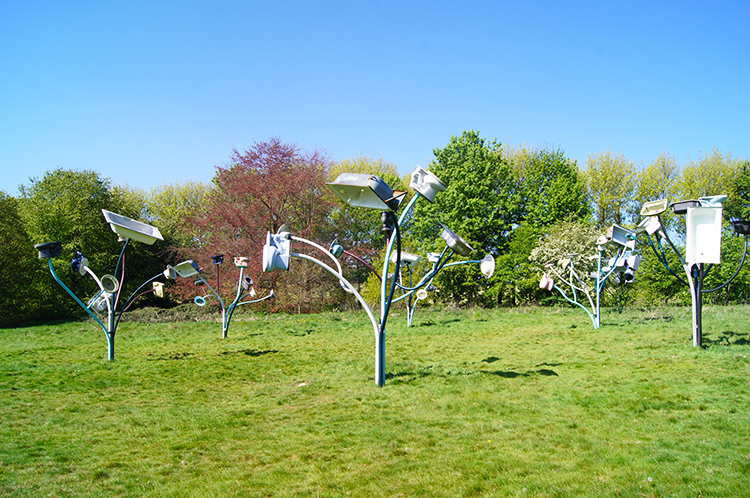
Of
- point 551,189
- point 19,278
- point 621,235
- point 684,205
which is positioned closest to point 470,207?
point 551,189

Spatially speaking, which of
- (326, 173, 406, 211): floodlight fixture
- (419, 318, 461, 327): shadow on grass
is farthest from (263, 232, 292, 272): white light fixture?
(419, 318, 461, 327): shadow on grass

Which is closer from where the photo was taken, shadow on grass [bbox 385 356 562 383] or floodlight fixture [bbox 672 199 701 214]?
shadow on grass [bbox 385 356 562 383]

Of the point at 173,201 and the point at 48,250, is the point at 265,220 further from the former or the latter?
the point at 48,250

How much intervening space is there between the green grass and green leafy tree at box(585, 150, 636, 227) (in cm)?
2210

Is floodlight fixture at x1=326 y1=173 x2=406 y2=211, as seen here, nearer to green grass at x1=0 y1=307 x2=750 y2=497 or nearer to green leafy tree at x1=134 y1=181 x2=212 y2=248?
green grass at x1=0 y1=307 x2=750 y2=497

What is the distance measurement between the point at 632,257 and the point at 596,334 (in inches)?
109

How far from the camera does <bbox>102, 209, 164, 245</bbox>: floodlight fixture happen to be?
8.68 m

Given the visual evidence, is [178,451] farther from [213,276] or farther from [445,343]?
[213,276]

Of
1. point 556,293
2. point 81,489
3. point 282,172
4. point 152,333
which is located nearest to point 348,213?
point 282,172

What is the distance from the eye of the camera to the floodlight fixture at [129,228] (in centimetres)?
868

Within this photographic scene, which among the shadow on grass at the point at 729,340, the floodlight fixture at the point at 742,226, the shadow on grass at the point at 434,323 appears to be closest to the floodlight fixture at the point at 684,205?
the floodlight fixture at the point at 742,226

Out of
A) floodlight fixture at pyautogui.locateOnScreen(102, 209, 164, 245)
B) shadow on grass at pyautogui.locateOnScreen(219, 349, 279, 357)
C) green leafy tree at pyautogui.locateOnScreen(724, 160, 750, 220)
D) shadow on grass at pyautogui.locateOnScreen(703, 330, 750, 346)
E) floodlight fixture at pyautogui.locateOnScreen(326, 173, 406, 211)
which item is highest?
green leafy tree at pyautogui.locateOnScreen(724, 160, 750, 220)

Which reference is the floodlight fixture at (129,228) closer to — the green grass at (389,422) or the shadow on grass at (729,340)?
the green grass at (389,422)

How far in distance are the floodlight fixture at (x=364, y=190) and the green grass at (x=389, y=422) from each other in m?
2.45
